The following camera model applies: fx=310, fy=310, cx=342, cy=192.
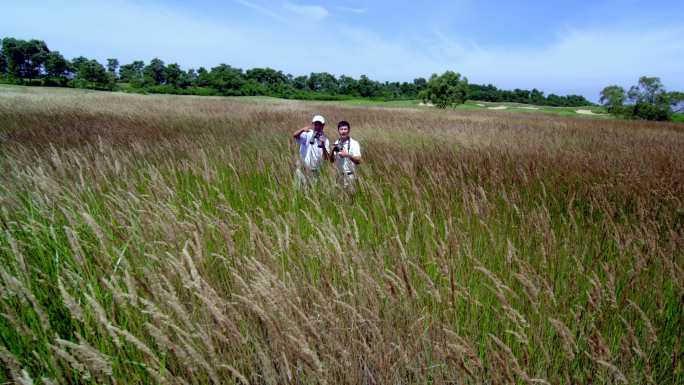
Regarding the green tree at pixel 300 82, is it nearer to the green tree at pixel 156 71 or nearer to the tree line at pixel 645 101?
the green tree at pixel 156 71

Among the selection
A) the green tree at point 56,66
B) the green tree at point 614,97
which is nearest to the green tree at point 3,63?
the green tree at point 56,66

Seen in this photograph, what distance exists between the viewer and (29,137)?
19.5 ft

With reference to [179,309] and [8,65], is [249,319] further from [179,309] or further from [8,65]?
[8,65]

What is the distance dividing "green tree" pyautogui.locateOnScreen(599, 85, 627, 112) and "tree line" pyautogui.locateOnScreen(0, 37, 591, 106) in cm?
1885

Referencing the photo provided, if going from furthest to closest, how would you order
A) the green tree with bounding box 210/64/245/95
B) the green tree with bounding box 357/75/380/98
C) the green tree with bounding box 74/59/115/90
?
the green tree with bounding box 357/75/380/98, the green tree with bounding box 210/64/245/95, the green tree with bounding box 74/59/115/90

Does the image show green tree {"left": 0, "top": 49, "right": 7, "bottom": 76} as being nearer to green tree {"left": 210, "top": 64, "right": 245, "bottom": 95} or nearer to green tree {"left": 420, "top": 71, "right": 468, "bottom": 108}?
green tree {"left": 210, "top": 64, "right": 245, "bottom": 95}

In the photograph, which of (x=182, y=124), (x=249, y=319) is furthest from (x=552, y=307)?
(x=182, y=124)

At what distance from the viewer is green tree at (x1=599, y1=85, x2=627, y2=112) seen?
42047 millimetres

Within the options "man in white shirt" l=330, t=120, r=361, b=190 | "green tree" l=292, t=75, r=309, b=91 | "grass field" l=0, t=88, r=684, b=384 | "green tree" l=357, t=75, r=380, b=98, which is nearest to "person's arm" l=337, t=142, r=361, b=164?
"man in white shirt" l=330, t=120, r=361, b=190

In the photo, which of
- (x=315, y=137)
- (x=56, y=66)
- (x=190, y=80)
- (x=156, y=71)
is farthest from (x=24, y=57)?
(x=315, y=137)

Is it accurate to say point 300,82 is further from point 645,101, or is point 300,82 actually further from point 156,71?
point 645,101

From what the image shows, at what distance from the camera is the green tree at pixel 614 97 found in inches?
1655

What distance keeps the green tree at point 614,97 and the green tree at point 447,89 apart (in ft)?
61.7

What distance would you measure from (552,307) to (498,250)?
0.44m
